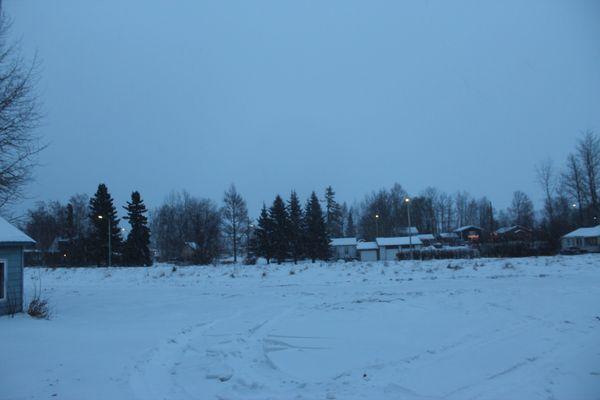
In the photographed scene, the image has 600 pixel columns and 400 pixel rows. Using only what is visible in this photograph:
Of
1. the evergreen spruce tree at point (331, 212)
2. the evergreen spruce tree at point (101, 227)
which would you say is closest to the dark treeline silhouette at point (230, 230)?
the evergreen spruce tree at point (101, 227)

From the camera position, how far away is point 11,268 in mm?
12984

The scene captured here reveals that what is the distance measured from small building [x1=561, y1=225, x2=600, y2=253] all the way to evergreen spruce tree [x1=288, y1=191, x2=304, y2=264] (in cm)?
3236

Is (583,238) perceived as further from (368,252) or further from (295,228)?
(295,228)

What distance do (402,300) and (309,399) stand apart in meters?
9.53

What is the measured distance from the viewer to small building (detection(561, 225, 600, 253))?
5200 cm

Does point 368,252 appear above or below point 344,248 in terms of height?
below

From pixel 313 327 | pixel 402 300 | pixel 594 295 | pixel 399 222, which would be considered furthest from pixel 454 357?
pixel 399 222

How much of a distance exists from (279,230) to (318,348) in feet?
141

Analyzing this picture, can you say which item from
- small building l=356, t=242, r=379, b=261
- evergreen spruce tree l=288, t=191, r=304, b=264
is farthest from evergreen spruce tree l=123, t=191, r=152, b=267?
small building l=356, t=242, r=379, b=261

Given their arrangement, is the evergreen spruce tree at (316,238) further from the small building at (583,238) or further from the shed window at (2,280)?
the shed window at (2,280)

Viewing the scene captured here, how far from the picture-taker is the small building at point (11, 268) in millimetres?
12344

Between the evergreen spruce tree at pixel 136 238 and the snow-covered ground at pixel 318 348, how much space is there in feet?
128

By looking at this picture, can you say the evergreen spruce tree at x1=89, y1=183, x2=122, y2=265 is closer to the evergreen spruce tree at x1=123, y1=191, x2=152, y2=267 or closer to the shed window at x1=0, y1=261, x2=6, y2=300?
the evergreen spruce tree at x1=123, y1=191, x2=152, y2=267

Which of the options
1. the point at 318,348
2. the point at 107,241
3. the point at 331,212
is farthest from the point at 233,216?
the point at 318,348
